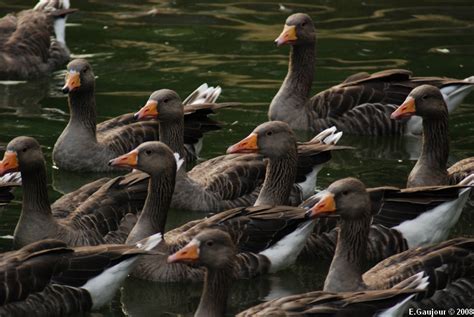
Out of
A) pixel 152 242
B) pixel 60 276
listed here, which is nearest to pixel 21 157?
pixel 152 242

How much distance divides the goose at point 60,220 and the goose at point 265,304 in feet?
8.60

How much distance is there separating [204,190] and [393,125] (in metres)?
4.21

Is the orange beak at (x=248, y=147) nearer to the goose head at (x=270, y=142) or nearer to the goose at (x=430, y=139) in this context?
the goose head at (x=270, y=142)

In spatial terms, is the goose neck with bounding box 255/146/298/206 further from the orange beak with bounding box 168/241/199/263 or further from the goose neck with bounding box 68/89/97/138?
the goose neck with bounding box 68/89/97/138

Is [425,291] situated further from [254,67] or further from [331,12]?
[331,12]

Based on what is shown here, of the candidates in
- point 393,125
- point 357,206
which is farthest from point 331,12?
point 357,206

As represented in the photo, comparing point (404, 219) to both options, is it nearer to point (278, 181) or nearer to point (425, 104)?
point (278, 181)

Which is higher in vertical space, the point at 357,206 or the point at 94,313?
the point at 357,206

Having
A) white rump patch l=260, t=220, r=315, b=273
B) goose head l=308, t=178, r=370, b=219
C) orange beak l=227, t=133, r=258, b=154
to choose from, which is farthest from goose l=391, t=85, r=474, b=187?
goose head l=308, t=178, r=370, b=219

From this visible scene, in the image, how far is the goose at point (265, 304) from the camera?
1120cm

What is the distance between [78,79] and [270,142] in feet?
11.7

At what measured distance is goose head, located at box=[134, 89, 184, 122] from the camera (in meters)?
16.3

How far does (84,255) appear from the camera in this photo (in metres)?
12.8

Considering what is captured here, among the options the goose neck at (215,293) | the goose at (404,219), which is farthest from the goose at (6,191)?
the goose neck at (215,293)
